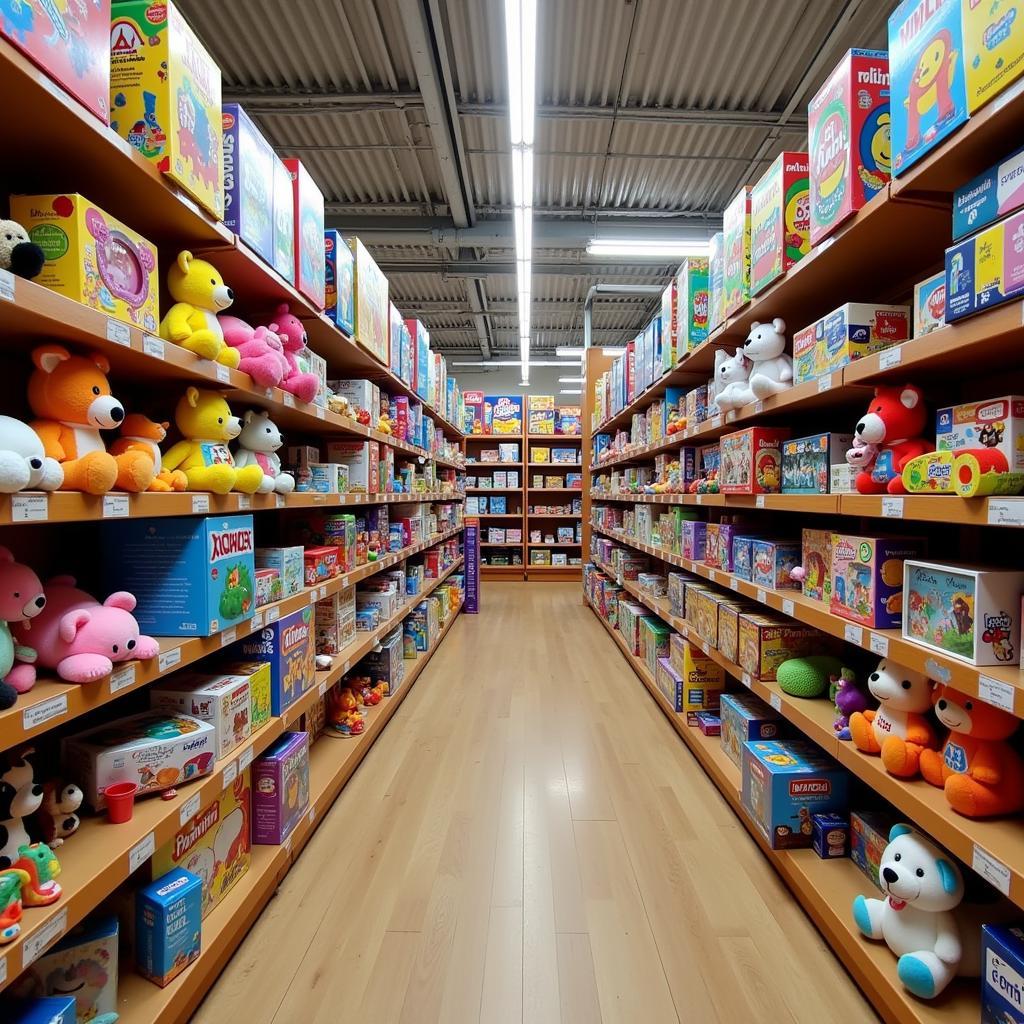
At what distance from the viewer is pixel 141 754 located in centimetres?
137

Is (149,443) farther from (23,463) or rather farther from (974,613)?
(974,613)

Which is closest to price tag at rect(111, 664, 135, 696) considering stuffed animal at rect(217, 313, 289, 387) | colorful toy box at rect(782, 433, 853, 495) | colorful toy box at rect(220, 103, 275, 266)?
stuffed animal at rect(217, 313, 289, 387)

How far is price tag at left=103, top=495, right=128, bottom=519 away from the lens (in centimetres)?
114

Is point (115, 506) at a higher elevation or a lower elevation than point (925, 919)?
higher


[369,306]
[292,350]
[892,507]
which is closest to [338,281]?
[369,306]

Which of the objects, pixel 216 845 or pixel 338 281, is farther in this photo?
pixel 338 281

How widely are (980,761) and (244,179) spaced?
2.42 m

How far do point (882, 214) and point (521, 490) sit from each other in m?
7.79

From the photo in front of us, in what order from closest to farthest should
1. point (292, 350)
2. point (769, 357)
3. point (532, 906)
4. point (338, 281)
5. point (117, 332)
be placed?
point (117, 332) < point (532, 906) < point (292, 350) < point (769, 357) < point (338, 281)

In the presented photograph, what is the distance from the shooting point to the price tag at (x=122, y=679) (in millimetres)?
1182

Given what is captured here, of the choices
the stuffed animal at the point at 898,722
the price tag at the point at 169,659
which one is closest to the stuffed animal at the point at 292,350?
the price tag at the point at 169,659

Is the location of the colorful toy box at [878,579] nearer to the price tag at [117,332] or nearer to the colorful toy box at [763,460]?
the colorful toy box at [763,460]

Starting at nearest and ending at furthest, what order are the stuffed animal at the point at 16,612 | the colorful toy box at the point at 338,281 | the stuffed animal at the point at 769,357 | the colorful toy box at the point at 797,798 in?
the stuffed animal at the point at 16,612
the colorful toy box at the point at 797,798
the stuffed animal at the point at 769,357
the colorful toy box at the point at 338,281

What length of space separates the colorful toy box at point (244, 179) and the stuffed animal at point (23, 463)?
0.95 m
